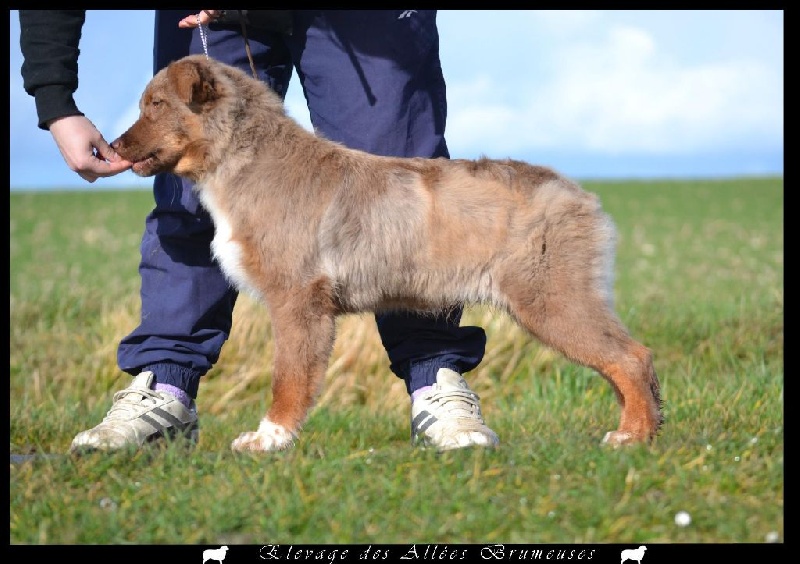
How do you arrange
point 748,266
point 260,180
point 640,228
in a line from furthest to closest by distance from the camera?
1. point 640,228
2. point 748,266
3. point 260,180

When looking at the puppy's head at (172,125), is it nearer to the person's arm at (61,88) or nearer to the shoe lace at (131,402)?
the person's arm at (61,88)

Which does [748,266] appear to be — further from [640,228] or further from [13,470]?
[13,470]

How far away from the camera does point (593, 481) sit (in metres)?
3.60

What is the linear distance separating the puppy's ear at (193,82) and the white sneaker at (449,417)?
1880 mm

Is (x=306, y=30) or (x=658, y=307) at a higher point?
(x=306, y=30)

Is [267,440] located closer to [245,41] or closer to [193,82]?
[193,82]

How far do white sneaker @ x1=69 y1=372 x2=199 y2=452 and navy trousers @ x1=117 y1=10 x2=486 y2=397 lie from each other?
15 cm

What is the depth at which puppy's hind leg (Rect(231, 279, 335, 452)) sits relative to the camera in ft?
14.1

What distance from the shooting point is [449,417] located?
15.7 ft

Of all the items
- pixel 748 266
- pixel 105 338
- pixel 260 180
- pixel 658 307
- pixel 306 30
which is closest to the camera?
pixel 260 180
